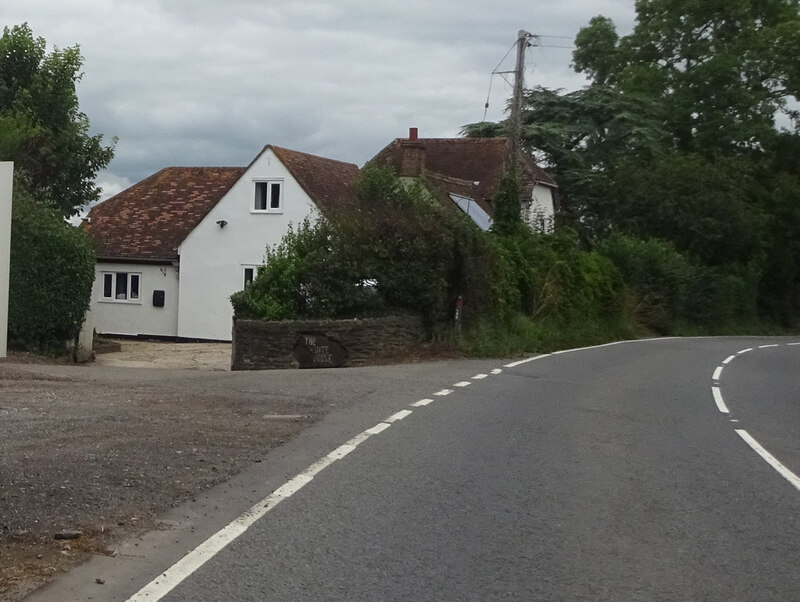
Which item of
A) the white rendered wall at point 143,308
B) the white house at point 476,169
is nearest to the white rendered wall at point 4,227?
the white rendered wall at point 143,308

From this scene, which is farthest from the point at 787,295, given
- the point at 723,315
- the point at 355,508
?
the point at 355,508

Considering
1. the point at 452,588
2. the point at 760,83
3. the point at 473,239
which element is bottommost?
the point at 452,588

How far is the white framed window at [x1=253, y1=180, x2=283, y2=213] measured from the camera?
4009 cm

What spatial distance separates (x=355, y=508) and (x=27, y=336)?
19.5 m

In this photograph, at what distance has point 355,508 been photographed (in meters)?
8.05

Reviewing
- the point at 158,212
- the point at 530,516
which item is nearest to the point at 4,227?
the point at 530,516

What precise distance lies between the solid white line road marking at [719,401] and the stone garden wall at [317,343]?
283 inches

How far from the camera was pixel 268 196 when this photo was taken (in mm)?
40281

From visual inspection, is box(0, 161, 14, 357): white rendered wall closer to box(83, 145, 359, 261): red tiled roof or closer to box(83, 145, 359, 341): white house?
box(83, 145, 359, 341): white house

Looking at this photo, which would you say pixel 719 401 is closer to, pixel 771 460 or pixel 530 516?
pixel 771 460

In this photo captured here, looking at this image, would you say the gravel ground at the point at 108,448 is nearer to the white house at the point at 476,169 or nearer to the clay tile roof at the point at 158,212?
the clay tile roof at the point at 158,212

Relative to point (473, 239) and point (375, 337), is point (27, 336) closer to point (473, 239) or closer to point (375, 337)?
point (375, 337)

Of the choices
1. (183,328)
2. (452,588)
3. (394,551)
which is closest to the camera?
(452,588)

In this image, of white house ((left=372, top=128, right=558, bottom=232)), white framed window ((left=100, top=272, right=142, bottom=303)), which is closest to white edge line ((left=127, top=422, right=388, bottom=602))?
white framed window ((left=100, top=272, right=142, bottom=303))
